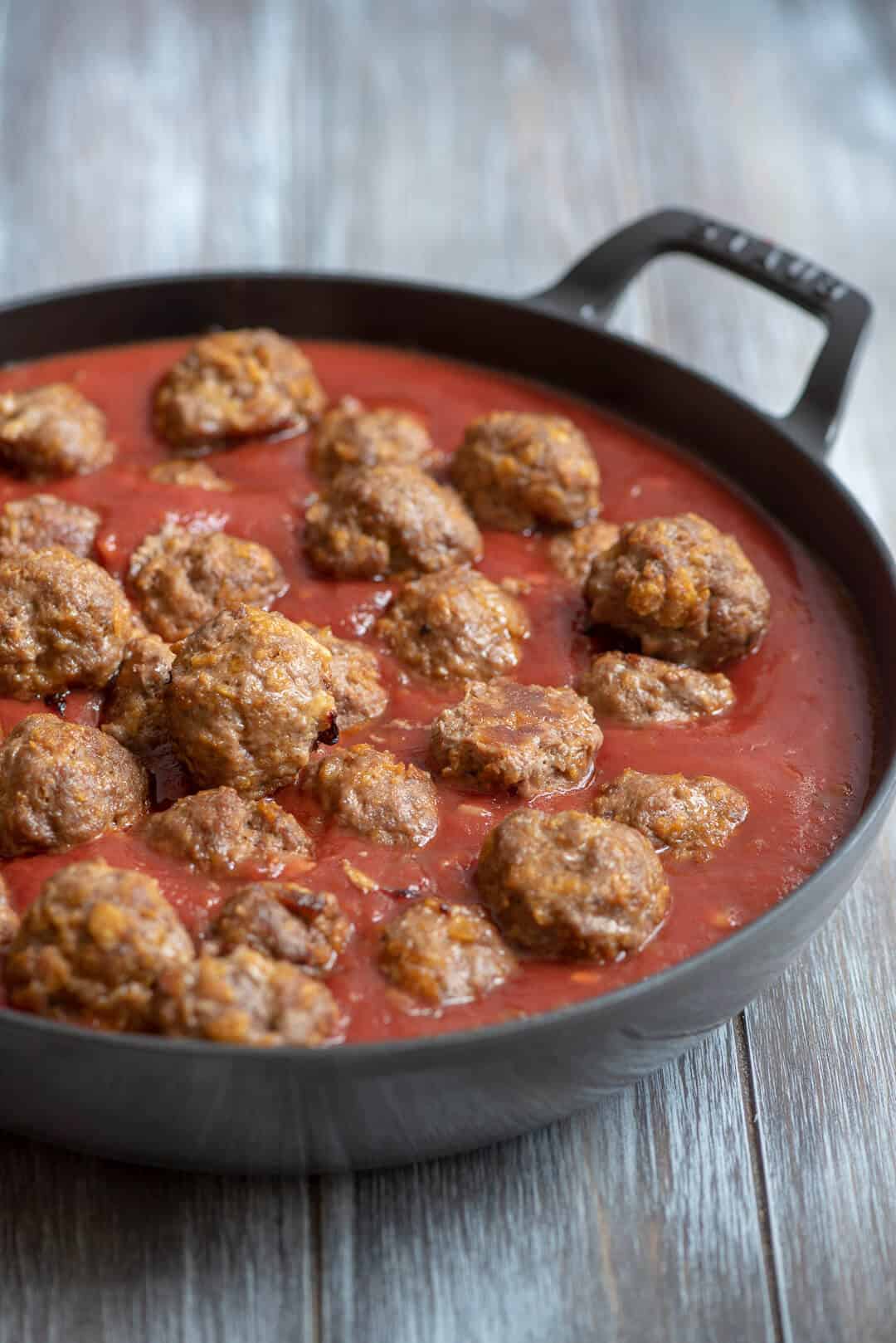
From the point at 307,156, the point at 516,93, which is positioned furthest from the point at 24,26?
the point at 516,93

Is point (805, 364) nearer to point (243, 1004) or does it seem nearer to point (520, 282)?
point (520, 282)

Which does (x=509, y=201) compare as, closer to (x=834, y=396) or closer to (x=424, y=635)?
(x=834, y=396)

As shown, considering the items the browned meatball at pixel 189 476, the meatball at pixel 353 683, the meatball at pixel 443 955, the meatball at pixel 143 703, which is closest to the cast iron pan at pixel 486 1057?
the meatball at pixel 443 955

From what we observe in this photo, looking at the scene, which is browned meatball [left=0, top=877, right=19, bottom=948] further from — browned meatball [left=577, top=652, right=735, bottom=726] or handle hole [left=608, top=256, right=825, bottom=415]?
handle hole [left=608, top=256, right=825, bottom=415]

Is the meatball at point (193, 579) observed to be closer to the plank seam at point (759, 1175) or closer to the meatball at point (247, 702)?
the meatball at point (247, 702)

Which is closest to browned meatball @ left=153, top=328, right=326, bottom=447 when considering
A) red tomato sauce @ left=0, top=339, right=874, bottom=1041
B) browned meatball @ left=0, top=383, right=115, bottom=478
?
red tomato sauce @ left=0, top=339, right=874, bottom=1041

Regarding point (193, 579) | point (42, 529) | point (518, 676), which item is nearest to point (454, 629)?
point (518, 676)
